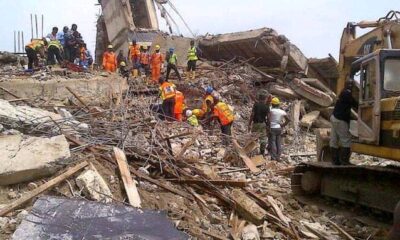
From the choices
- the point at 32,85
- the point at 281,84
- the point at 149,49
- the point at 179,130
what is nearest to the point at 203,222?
the point at 179,130

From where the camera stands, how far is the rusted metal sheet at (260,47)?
14.8 metres

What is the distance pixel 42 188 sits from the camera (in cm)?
510

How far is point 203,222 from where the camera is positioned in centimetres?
558

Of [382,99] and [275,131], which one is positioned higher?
[382,99]

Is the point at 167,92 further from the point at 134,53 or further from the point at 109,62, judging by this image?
the point at 134,53

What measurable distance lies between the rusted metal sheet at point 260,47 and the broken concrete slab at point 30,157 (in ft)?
33.1

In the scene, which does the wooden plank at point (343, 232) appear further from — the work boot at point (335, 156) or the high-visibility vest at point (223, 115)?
the high-visibility vest at point (223, 115)

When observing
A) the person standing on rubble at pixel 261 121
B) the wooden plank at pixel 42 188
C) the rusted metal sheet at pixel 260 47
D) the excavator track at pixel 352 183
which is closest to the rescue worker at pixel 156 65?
the rusted metal sheet at pixel 260 47

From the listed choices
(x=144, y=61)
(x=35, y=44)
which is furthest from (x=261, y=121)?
(x=35, y=44)

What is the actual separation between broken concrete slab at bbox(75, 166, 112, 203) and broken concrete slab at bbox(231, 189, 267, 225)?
1.65m

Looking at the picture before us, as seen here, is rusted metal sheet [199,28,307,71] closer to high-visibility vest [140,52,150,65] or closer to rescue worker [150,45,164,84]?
high-visibility vest [140,52,150,65]

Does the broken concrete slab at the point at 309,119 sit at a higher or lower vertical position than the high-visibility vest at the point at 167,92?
lower

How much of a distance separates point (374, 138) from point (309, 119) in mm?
7470

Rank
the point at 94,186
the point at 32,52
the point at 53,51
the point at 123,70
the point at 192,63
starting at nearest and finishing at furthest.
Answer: the point at 94,186, the point at 32,52, the point at 53,51, the point at 123,70, the point at 192,63
